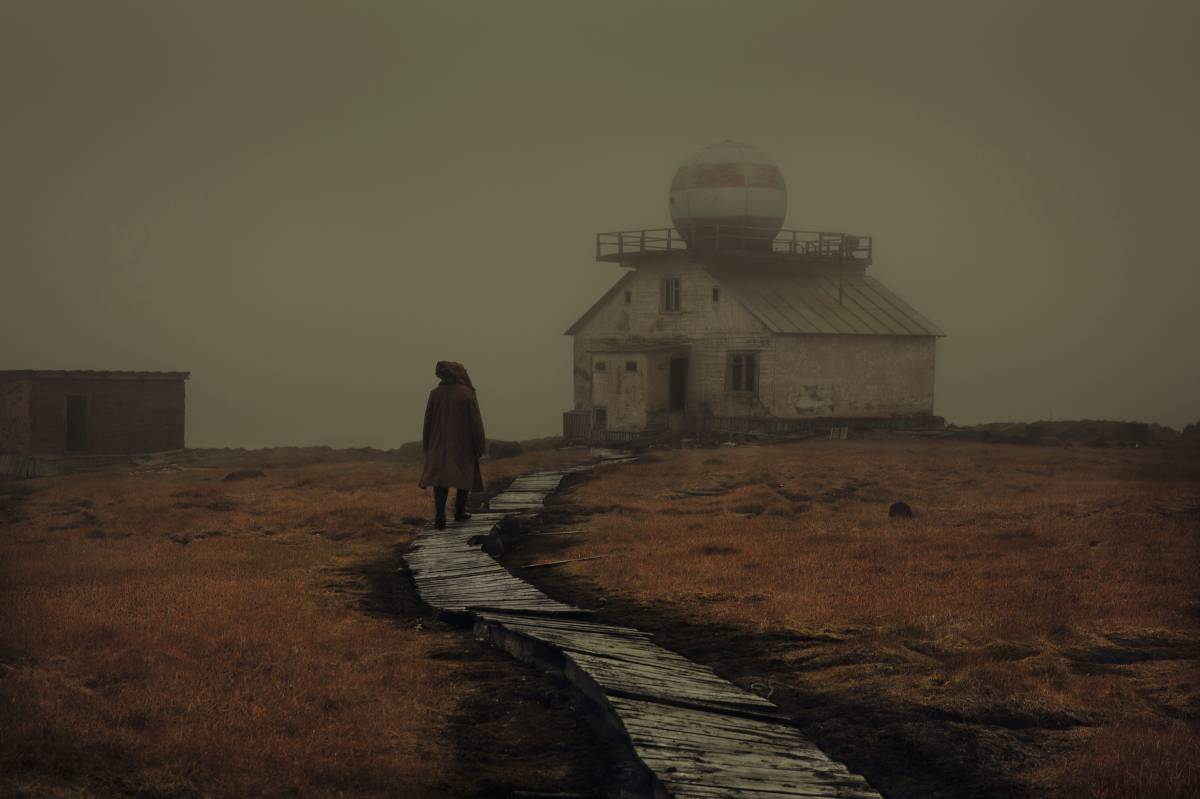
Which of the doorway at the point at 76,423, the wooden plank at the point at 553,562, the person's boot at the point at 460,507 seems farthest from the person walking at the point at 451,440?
the doorway at the point at 76,423

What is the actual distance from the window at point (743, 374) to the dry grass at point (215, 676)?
27246 mm

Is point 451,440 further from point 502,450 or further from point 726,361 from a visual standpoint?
point 726,361

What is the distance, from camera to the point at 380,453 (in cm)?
4900

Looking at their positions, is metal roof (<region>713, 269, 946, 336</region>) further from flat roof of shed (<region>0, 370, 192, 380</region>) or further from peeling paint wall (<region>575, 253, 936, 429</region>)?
flat roof of shed (<region>0, 370, 192, 380</region>)

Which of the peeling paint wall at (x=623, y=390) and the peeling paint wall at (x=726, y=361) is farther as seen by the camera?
the peeling paint wall at (x=623, y=390)

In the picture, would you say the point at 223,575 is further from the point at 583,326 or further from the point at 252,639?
the point at 583,326

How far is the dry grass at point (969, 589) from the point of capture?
929cm

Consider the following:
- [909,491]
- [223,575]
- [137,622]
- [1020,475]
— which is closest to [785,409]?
[1020,475]

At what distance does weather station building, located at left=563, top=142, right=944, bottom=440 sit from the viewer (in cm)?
4597

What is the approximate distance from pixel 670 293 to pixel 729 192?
15.1 feet

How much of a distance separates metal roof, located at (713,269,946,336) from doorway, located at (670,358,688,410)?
146 inches

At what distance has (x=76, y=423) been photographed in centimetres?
4319

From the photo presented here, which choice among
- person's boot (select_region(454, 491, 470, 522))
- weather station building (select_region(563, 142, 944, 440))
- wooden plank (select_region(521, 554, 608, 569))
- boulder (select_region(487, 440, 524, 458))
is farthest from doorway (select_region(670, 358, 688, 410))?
wooden plank (select_region(521, 554, 608, 569))

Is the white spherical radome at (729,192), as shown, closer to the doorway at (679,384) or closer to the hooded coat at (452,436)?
the doorway at (679,384)
